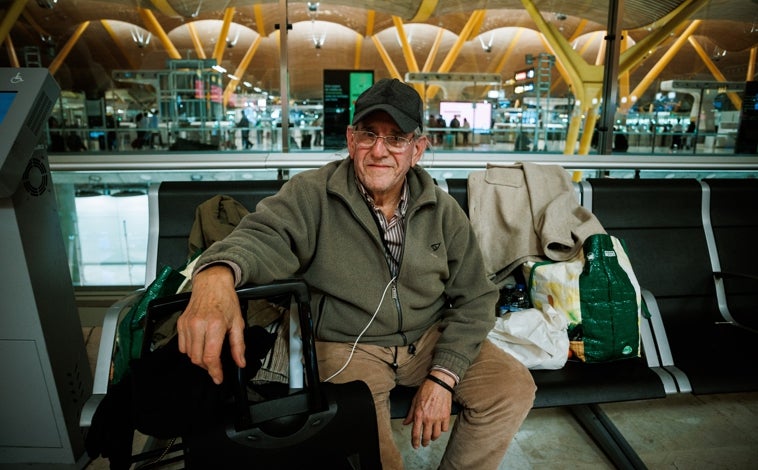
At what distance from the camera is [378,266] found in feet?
5.62

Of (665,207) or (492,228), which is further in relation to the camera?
(665,207)

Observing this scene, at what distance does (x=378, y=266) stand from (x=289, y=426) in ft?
2.21

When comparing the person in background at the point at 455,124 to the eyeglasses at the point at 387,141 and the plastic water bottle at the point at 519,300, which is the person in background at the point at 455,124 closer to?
the plastic water bottle at the point at 519,300

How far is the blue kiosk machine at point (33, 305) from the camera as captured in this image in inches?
69.3

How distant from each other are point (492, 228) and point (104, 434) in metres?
1.77

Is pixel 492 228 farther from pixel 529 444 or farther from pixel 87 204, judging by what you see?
pixel 87 204

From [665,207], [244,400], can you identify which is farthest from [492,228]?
[244,400]

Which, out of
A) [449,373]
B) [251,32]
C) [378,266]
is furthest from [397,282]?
[251,32]

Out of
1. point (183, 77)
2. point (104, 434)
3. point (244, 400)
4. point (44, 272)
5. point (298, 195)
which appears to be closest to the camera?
point (244, 400)

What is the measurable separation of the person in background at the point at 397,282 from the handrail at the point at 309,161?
2.83ft

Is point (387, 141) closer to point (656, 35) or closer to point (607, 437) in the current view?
point (607, 437)

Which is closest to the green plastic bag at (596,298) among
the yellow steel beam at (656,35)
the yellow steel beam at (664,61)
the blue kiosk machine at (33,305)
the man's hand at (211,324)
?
the man's hand at (211,324)

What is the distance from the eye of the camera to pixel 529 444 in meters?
2.32

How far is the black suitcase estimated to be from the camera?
A: 3.67ft
